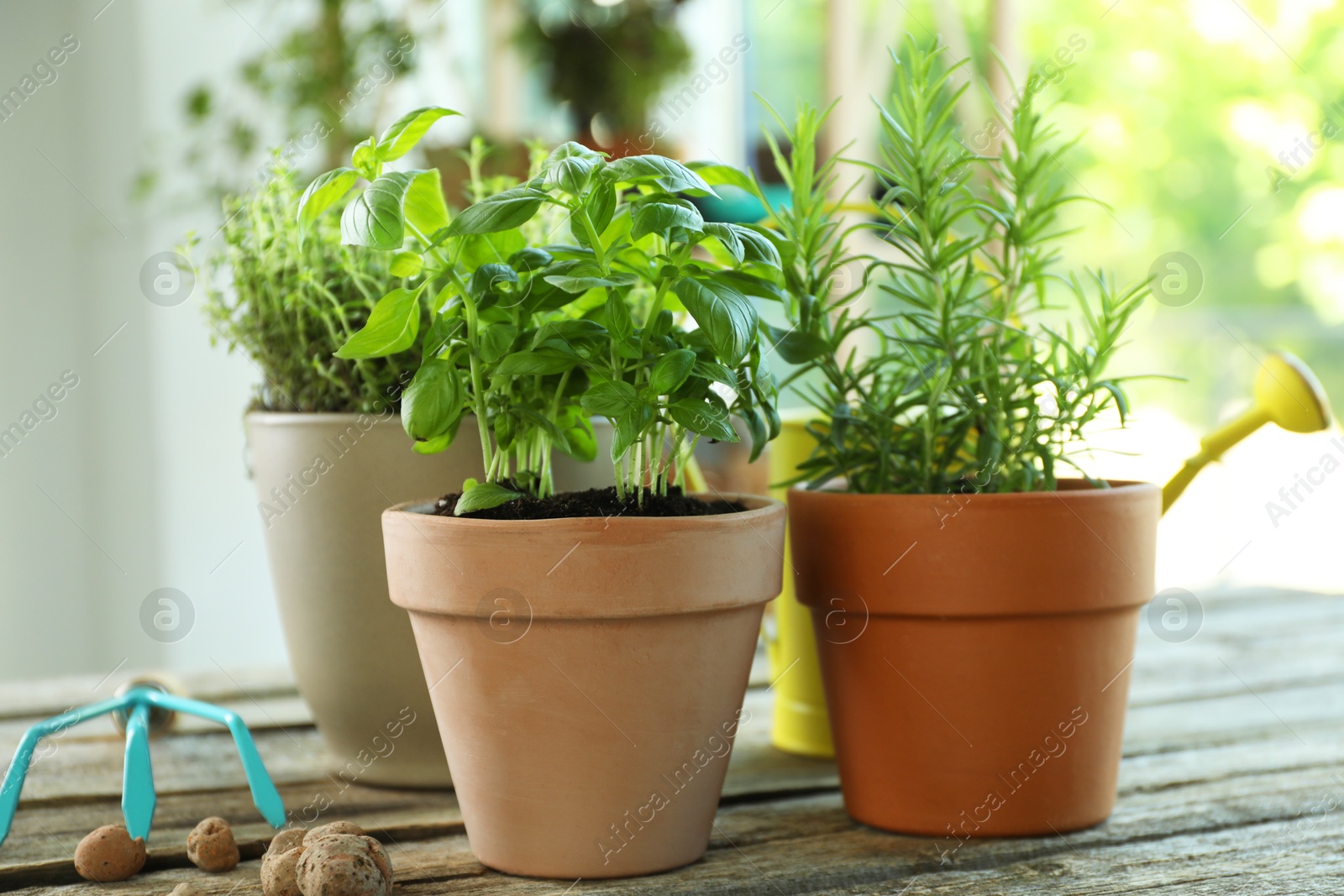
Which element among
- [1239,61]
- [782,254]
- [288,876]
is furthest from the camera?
[1239,61]

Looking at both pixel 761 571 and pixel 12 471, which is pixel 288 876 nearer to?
pixel 761 571

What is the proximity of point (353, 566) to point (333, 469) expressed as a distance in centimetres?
7

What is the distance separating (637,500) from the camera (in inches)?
27.0

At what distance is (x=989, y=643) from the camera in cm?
70

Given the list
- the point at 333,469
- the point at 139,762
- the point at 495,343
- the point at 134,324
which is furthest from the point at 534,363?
the point at 134,324

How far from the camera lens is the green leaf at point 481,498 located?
0.65 m

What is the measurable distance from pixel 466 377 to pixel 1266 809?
24.2 inches

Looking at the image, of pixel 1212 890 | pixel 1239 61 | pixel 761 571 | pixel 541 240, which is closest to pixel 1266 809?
pixel 1212 890

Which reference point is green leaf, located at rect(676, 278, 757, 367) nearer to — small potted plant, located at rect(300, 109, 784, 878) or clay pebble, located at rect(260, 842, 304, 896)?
small potted plant, located at rect(300, 109, 784, 878)

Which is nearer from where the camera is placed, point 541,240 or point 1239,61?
point 541,240

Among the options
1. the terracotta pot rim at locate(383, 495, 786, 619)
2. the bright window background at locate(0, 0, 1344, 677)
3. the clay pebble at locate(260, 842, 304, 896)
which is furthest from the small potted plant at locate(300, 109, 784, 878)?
the bright window background at locate(0, 0, 1344, 677)

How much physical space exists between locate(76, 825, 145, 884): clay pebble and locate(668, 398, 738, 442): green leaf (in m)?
0.41

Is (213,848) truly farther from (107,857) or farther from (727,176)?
(727,176)

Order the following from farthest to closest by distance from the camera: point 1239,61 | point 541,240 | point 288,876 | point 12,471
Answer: point 1239,61
point 12,471
point 541,240
point 288,876
